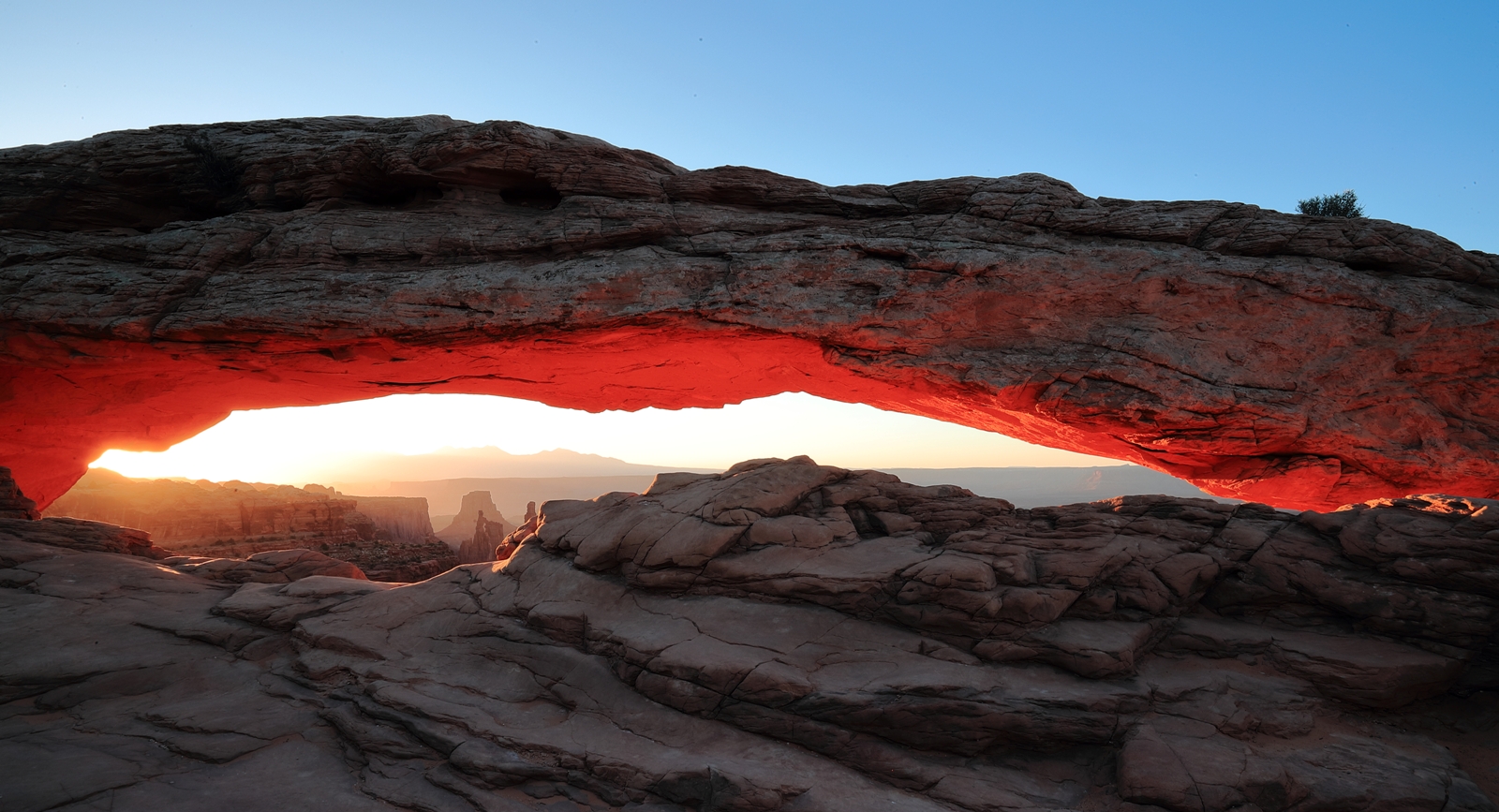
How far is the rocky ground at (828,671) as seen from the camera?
29.1 ft

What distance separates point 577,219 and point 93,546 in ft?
43.3

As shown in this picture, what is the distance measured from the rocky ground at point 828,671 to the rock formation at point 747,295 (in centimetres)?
285

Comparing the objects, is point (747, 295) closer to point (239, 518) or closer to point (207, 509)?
point (239, 518)

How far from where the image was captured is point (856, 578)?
1141 cm

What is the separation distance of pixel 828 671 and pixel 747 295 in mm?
7665

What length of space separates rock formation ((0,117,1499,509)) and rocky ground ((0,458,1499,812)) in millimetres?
2847

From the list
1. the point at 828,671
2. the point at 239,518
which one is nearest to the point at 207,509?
the point at 239,518

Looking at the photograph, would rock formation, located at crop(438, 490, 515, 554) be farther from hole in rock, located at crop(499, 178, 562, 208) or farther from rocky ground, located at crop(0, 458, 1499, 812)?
rocky ground, located at crop(0, 458, 1499, 812)

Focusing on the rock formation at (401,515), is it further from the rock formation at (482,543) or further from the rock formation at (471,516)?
the rock formation at (482,543)

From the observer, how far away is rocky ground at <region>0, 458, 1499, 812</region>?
8867 mm

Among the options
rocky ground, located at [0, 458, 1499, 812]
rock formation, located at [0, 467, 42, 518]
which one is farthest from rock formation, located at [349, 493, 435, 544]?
rocky ground, located at [0, 458, 1499, 812]

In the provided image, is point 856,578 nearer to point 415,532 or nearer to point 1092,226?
point 1092,226

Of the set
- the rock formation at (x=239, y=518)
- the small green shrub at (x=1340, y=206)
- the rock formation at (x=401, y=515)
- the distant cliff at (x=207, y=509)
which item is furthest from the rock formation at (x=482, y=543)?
the small green shrub at (x=1340, y=206)

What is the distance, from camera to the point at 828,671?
10.3 meters
